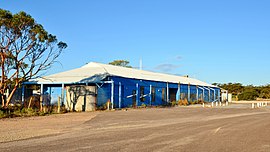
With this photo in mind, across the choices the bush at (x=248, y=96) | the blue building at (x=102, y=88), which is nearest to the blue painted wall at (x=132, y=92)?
the blue building at (x=102, y=88)

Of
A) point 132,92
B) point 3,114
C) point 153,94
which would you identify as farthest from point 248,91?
point 3,114

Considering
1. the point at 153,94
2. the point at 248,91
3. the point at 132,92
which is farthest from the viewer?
the point at 248,91

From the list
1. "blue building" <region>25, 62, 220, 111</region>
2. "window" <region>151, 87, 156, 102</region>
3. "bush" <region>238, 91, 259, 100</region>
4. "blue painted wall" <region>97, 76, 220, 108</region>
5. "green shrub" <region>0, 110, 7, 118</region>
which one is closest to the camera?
"green shrub" <region>0, 110, 7, 118</region>

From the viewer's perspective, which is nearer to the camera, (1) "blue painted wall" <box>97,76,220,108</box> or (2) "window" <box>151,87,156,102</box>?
(1) "blue painted wall" <box>97,76,220,108</box>

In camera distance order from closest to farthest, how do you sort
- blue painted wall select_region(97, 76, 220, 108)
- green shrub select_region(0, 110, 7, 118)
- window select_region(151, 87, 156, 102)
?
green shrub select_region(0, 110, 7, 118)
blue painted wall select_region(97, 76, 220, 108)
window select_region(151, 87, 156, 102)

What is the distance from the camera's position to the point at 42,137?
12125mm

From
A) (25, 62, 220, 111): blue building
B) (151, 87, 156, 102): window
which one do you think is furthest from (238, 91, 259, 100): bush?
(151, 87, 156, 102): window

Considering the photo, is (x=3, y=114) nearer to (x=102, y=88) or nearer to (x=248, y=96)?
(x=102, y=88)

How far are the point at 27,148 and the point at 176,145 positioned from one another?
4400 mm

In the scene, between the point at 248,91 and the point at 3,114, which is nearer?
the point at 3,114

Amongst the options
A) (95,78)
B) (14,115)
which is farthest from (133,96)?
(14,115)

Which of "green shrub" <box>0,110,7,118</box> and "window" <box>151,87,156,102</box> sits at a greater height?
"window" <box>151,87,156,102</box>

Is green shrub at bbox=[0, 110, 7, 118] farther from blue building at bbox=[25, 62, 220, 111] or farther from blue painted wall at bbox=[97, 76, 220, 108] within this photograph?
blue painted wall at bbox=[97, 76, 220, 108]

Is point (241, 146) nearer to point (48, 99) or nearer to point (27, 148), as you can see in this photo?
point (27, 148)
